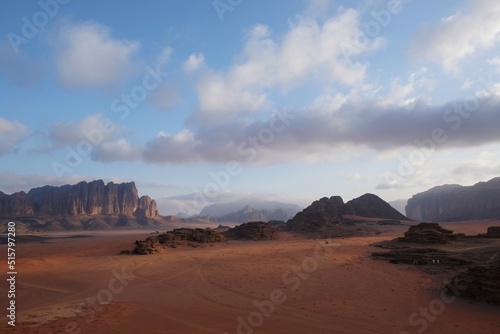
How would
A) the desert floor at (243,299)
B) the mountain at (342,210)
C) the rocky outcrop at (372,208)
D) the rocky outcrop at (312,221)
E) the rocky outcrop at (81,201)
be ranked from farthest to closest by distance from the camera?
the rocky outcrop at (81,201), the rocky outcrop at (372,208), the mountain at (342,210), the rocky outcrop at (312,221), the desert floor at (243,299)

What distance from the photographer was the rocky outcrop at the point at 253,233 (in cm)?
4409

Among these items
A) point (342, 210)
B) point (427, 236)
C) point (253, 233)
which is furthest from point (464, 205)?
point (427, 236)

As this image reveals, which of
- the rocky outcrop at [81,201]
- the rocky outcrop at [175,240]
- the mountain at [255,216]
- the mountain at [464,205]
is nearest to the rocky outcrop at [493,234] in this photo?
the rocky outcrop at [175,240]

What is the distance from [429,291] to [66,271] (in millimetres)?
20938

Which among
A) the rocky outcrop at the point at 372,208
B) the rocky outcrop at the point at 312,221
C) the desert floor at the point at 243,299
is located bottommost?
the desert floor at the point at 243,299

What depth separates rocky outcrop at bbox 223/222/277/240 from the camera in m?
44.1

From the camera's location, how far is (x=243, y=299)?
13.2 meters

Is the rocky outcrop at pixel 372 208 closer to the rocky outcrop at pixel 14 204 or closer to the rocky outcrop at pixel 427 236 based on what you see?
the rocky outcrop at pixel 427 236

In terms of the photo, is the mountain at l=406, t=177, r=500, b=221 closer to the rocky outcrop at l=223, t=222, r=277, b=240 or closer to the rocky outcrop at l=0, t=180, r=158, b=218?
the rocky outcrop at l=223, t=222, r=277, b=240

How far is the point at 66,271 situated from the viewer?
21.0 metres

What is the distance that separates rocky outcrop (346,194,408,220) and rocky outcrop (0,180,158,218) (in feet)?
287

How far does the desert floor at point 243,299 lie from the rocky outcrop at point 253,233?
2119cm

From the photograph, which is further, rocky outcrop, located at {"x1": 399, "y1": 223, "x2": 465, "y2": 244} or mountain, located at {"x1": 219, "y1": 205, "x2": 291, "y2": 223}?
mountain, located at {"x1": 219, "y1": 205, "x2": 291, "y2": 223}

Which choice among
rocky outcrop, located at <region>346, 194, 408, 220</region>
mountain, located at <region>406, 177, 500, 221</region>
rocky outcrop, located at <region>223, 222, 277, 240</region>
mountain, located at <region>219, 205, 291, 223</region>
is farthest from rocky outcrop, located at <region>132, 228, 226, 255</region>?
mountain, located at <region>219, 205, 291, 223</region>
